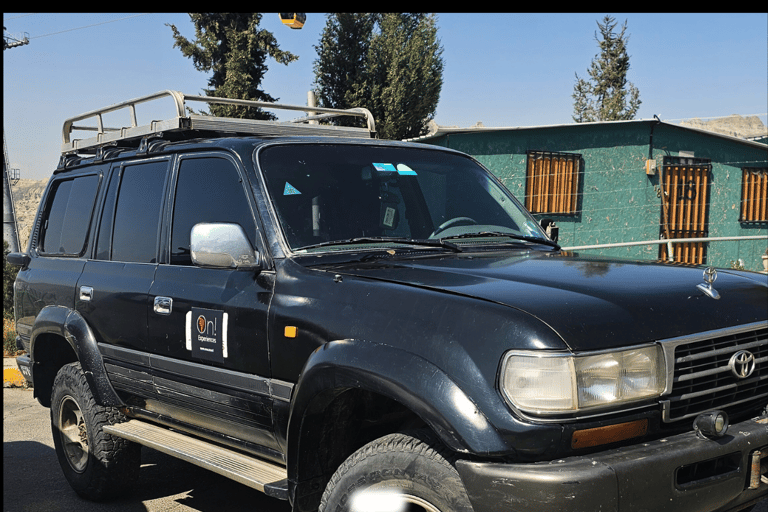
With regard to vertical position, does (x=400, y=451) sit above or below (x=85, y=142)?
below

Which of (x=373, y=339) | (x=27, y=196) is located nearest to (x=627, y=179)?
(x=373, y=339)

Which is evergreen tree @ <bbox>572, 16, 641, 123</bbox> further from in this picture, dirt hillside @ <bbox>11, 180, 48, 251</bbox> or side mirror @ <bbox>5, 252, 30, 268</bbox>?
dirt hillside @ <bbox>11, 180, 48, 251</bbox>

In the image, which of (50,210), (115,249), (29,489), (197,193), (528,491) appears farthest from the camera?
(50,210)

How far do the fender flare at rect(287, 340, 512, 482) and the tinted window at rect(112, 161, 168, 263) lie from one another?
1.63m

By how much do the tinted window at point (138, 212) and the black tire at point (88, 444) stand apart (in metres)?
0.92

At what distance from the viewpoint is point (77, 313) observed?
191 inches

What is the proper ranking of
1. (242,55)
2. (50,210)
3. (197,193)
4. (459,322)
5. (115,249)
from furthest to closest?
(242,55) < (50,210) < (115,249) < (197,193) < (459,322)

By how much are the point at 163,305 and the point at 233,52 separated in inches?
968

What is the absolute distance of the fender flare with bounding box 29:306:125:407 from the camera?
463cm

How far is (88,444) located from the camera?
4867mm

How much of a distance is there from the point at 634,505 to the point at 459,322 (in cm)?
81

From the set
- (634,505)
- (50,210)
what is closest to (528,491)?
(634,505)

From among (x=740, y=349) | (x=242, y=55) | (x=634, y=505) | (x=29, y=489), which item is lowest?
(x=29, y=489)

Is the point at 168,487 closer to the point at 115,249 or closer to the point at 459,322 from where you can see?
the point at 115,249
